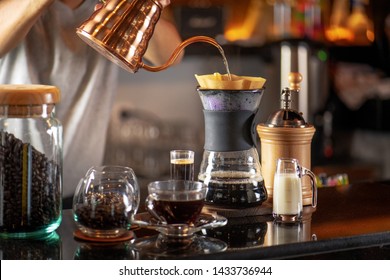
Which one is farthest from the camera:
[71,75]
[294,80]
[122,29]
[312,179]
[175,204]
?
A: [71,75]

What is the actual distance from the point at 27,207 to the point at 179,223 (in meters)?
0.31

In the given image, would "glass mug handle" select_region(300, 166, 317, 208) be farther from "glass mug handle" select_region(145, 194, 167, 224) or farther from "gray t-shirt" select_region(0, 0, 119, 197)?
"gray t-shirt" select_region(0, 0, 119, 197)

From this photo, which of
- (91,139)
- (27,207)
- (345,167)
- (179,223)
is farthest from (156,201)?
(345,167)

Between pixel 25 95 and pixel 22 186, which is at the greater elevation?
pixel 25 95

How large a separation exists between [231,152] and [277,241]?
329 millimetres

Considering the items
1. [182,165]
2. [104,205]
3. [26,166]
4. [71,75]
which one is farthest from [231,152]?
[71,75]

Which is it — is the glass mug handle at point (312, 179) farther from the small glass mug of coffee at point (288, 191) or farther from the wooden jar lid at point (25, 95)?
the wooden jar lid at point (25, 95)

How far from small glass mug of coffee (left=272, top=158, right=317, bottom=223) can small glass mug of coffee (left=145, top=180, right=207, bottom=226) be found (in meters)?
0.23

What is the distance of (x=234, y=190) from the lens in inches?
70.9

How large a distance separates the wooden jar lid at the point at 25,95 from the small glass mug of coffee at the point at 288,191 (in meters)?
0.53

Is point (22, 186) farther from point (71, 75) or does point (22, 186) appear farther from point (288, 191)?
point (71, 75)

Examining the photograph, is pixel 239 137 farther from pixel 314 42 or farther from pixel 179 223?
pixel 314 42

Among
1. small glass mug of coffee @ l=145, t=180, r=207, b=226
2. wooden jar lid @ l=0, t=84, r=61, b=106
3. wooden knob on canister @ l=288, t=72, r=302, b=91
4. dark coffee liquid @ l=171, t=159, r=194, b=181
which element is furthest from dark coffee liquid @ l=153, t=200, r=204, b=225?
wooden knob on canister @ l=288, t=72, r=302, b=91

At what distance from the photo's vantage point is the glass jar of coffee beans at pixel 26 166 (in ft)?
5.08
